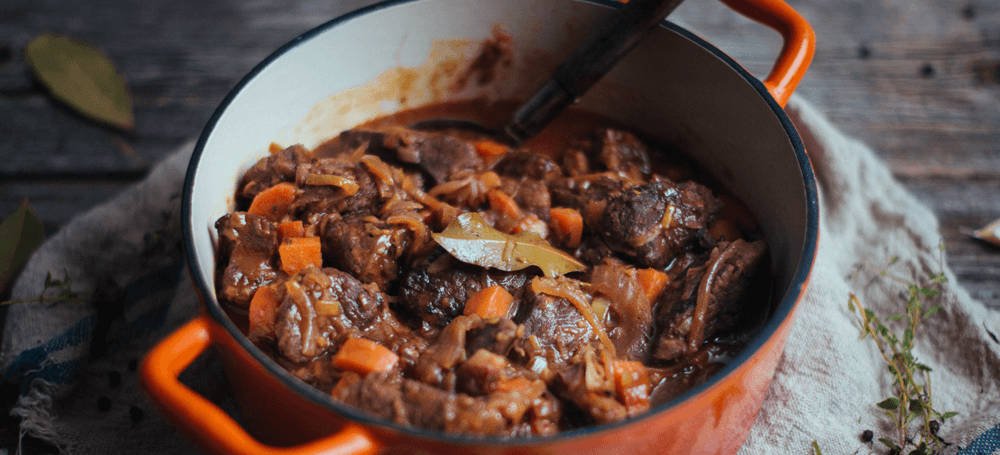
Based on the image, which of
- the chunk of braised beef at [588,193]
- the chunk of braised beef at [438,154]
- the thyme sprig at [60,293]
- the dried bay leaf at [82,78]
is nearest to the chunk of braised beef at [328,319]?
the chunk of braised beef at [438,154]

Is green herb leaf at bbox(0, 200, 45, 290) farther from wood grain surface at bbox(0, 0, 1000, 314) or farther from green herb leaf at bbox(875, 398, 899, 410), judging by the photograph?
green herb leaf at bbox(875, 398, 899, 410)

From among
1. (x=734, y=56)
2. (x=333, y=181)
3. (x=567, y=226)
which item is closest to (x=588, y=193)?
(x=567, y=226)

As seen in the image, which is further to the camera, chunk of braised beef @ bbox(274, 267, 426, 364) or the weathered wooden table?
the weathered wooden table

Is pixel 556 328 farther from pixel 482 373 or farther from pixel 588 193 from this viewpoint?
pixel 588 193

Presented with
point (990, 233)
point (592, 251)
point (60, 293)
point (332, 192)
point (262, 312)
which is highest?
point (332, 192)

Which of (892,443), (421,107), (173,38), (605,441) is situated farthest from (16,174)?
(892,443)

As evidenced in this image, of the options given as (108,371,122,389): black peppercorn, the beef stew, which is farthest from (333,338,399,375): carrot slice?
(108,371,122,389): black peppercorn
